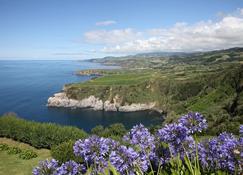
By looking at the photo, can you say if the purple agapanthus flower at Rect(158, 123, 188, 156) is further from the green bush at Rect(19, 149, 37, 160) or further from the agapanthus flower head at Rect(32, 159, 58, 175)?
the green bush at Rect(19, 149, 37, 160)

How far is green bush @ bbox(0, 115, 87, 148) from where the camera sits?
32062 millimetres

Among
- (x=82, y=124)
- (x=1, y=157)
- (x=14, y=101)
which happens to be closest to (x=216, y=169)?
(x=1, y=157)

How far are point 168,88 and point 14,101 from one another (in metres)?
78.8

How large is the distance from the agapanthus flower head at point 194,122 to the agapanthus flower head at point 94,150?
5.12 feet

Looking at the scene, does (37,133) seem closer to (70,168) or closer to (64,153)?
(64,153)

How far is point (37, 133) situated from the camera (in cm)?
3228

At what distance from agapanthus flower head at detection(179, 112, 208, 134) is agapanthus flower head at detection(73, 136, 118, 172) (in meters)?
1.56

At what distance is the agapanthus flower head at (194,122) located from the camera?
5.38 meters

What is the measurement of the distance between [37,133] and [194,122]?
29.3 meters

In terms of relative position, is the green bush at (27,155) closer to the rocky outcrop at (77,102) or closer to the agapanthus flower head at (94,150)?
the agapanthus flower head at (94,150)

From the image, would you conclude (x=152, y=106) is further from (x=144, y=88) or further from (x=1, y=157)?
(x=1, y=157)

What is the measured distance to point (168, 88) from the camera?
154 metres

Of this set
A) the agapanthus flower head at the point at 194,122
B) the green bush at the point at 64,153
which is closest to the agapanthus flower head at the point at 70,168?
the agapanthus flower head at the point at 194,122

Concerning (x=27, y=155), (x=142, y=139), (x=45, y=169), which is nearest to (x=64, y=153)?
(x=27, y=155)
